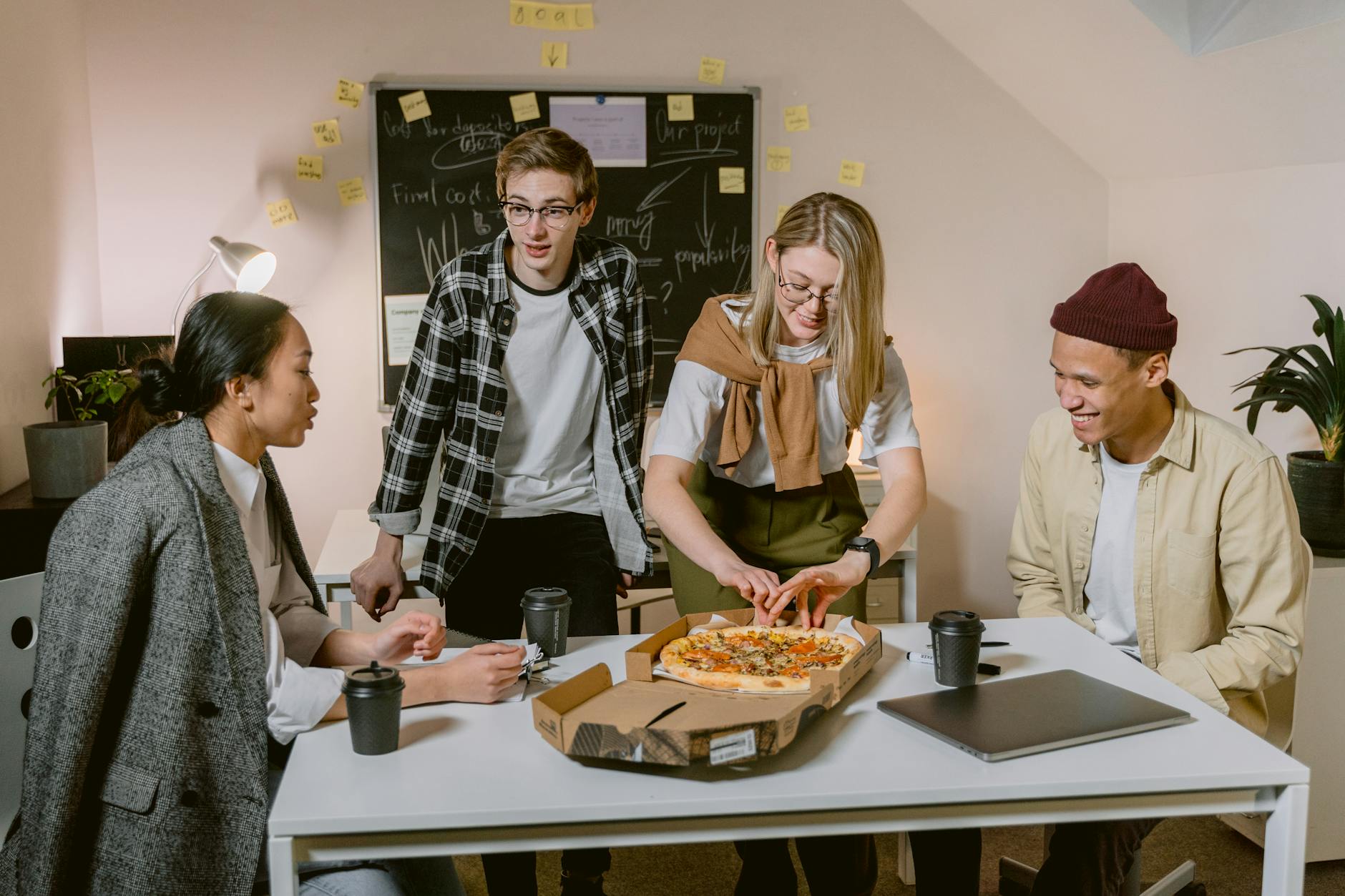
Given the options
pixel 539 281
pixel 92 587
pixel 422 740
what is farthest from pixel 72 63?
pixel 422 740

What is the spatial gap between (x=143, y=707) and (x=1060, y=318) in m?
1.51

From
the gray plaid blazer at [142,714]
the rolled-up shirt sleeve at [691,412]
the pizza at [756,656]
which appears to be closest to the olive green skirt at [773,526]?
the rolled-up shirt sleeve at [691,412]

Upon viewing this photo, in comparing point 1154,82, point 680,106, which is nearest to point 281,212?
point 680,106

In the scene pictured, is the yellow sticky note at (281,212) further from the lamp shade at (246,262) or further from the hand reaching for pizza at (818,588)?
the hand reaching for pizza at (818,588)

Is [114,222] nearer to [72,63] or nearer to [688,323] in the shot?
[72,63]

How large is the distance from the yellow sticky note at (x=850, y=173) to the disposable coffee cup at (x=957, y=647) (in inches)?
96.5

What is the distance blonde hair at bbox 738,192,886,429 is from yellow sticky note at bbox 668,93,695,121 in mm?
1804

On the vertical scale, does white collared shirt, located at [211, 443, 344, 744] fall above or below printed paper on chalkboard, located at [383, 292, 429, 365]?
below

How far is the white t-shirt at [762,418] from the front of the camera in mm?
1991

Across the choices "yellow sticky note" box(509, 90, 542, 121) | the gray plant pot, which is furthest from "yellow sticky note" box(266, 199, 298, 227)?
the gray plant pot

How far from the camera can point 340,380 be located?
11.8 feet

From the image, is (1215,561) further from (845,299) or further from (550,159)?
(550,159)

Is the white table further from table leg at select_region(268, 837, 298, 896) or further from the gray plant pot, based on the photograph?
the gray plant pot

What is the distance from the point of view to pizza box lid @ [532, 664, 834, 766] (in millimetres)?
1254
